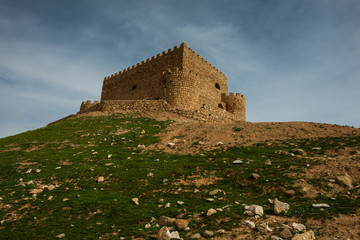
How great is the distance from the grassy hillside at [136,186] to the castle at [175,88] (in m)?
10.2

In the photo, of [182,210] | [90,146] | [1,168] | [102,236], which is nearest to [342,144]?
[182,210]

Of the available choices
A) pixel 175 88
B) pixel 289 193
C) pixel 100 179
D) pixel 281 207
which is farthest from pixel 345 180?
pixel 175 88

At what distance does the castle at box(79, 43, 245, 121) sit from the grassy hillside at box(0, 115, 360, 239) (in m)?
10.2

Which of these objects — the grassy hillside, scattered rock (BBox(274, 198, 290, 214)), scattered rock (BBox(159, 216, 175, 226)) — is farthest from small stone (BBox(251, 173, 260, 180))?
scattered rock (BBox(159, 216, 175, 226))

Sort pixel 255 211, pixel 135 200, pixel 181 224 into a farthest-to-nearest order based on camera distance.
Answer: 1. pixel 135 200
2. pixel 255 211
3. pixel 181 224

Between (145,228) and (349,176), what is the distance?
22.9ft

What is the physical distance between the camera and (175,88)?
2478cm

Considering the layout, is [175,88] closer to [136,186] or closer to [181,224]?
[136,186]

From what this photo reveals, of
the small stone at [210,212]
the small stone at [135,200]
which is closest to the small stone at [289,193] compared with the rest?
the small stone at [210,212]

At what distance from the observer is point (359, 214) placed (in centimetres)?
539

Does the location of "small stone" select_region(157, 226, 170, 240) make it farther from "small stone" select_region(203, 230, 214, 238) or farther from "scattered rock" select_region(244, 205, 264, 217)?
"scattered rock" select_region(244, 205, 264, 217)

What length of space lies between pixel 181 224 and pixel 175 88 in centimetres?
2006

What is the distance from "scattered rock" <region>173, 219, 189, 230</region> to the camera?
565cm

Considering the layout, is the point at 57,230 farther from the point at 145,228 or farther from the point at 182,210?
the point at 182,210
